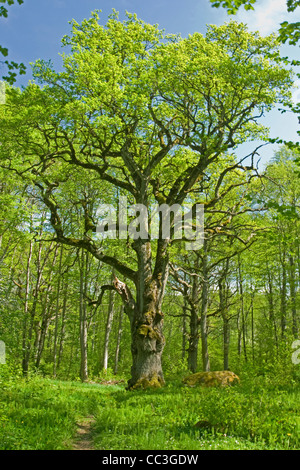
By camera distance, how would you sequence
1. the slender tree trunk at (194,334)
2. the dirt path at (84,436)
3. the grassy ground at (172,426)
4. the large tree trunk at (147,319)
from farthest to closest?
the slender tree trunk at (194,334)
the large tree trunk at (147,319)
the dirt path at (84,436)
the grassy ground at (172,426)

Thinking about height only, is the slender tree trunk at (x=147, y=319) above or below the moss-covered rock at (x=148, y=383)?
above

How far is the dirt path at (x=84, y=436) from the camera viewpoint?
555 cm

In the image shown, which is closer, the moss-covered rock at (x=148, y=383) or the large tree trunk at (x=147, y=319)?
the moss-covered rock at (x=148, y=383)

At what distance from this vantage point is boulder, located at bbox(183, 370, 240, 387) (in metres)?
11.1

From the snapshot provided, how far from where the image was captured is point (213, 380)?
11.2m

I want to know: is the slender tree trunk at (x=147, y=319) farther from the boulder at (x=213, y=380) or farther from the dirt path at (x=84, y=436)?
the dirt path at (x=84, y=436)

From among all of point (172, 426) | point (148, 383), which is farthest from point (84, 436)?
point (148, 383)

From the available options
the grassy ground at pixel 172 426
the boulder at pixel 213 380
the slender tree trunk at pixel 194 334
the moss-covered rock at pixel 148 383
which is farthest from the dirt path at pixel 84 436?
the slender tree trunk at pixel 194 334

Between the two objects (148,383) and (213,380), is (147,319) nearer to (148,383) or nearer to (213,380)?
(148,383)

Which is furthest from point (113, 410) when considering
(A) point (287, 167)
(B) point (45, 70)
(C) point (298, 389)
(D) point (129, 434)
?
(A) point (287, 167)

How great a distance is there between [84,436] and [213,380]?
19.7 feet

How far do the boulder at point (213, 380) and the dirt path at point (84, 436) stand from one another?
4472 millimetres

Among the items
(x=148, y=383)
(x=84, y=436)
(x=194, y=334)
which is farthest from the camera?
(x=194, y=334)

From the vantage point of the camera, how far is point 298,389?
810 centimetres
